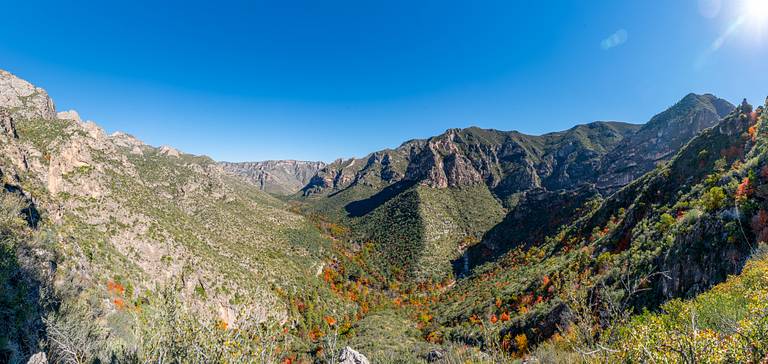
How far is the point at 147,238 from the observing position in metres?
42.7

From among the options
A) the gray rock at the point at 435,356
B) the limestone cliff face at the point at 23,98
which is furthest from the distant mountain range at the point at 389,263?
the gray rock at the point at 435,356

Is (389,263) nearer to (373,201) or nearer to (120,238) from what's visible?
(373,201)

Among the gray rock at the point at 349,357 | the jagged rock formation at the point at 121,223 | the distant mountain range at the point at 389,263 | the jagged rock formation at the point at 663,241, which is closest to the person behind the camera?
the distant mountain range at the point at 389,263

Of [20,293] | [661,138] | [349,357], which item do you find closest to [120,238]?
[20,293]

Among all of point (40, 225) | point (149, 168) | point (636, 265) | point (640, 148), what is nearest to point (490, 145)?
point (640, 148)

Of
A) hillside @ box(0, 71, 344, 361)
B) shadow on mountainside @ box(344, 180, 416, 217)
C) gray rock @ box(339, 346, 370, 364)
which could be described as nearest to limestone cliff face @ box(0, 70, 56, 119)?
hillside @ box(0, 71, 344, 361)

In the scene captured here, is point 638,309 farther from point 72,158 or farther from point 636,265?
point 72,158

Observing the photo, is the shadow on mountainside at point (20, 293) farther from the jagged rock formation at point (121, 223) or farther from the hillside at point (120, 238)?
the jagged rock formation at point (121, 223)

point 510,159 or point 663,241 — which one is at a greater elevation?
point 510,159

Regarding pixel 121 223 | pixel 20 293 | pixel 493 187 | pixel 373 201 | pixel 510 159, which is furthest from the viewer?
pixel 510 159

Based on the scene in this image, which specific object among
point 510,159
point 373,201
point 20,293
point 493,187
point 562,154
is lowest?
point 373,201

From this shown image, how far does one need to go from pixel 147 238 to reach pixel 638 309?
62.0 metres

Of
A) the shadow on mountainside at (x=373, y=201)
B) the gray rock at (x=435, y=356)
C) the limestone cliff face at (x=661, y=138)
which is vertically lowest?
the gray rock at (x=435, y=356)

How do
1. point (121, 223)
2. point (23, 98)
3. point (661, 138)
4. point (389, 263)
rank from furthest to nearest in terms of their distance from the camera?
point (661, 138)
point (389, 263)
point (23, 98)
point (121, 223)
